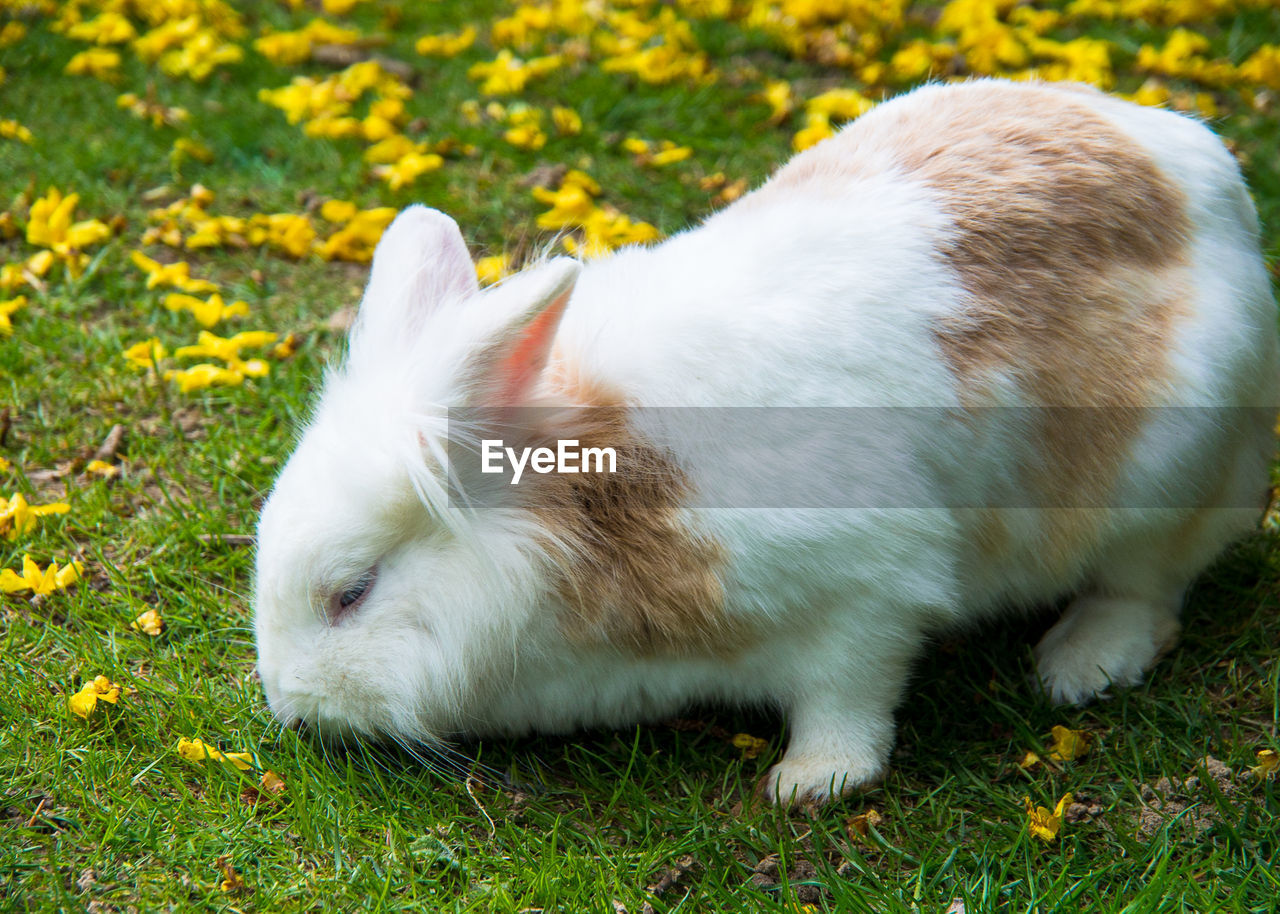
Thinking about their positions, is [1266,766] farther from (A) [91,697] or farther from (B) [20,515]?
(B) [20,515]

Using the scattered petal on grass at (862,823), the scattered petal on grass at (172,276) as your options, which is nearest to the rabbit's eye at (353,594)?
the scattered petal on grass at (862,823)

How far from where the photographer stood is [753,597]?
2346mm

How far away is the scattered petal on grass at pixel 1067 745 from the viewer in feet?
8.49

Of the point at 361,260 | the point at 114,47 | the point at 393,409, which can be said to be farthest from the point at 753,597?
the point at 114,47

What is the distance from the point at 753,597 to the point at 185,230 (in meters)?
3.16

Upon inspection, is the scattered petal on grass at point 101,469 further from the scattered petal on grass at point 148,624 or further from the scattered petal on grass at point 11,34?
A: the scattered petal on grass at point 11,34

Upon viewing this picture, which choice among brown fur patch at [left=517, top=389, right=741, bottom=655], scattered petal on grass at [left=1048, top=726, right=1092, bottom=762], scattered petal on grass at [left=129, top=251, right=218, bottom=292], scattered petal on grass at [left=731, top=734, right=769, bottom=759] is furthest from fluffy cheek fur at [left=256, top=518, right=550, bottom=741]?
scattered petal on grass at [left=129, top=251, right=218, bottom=292]

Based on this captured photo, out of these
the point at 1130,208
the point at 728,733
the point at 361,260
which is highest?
the point at 1130,208

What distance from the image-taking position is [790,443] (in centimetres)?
233

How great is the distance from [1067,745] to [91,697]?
219 cm

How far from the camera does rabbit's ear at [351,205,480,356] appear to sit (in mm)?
2410

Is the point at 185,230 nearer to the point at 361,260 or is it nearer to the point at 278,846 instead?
the point at 361,260

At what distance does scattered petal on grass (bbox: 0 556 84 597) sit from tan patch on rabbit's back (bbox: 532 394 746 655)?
1.37 m

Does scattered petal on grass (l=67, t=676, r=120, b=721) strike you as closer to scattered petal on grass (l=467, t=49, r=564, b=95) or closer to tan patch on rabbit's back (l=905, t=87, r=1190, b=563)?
tan patch on rabbit's back (l=905, t=87, r=1190, b=563)
